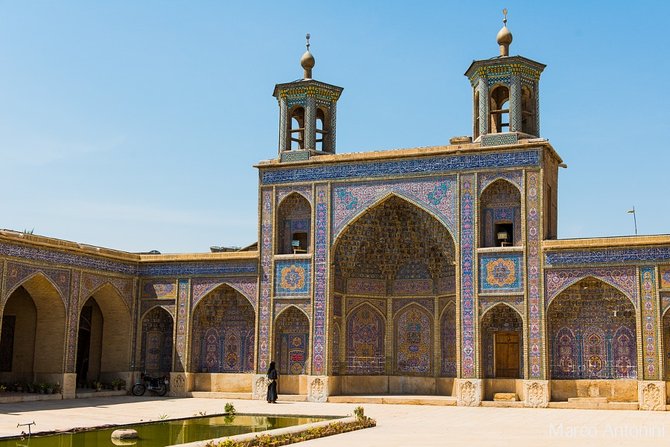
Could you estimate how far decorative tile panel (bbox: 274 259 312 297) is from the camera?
17031mm

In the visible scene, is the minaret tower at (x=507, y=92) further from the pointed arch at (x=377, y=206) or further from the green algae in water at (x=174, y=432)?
the green algae in water at (x=174, y=432)

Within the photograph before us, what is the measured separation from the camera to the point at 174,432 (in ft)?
34.2

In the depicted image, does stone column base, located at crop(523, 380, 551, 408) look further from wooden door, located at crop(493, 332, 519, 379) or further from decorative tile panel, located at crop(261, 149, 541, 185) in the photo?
decorative tile panel, located at crop(261, 149, 541, 185)

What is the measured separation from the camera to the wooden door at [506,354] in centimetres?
1593

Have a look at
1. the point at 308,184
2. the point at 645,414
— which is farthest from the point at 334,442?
the point at 308,184

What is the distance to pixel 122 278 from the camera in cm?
1803

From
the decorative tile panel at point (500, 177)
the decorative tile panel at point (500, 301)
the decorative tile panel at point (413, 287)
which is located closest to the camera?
the decorative tile panel at point (500, 301)

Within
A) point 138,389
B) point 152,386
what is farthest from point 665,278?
point 138,389

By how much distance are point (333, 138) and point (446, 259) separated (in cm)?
353

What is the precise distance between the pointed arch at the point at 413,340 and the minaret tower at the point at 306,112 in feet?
12.4

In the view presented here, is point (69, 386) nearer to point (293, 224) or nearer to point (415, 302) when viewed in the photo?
point (293, 224)

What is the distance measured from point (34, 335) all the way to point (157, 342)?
9.01 ft

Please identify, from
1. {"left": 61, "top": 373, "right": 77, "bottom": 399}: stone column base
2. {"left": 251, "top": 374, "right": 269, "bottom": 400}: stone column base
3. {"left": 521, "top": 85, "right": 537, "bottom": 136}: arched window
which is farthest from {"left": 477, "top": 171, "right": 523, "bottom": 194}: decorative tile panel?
{"left": 61, "top": 373, "right": 77, "bottom": 399}: stone column base

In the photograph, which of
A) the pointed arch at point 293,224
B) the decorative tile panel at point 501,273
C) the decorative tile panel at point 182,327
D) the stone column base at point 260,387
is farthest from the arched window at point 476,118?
the decorative tile panel at point 182,327
